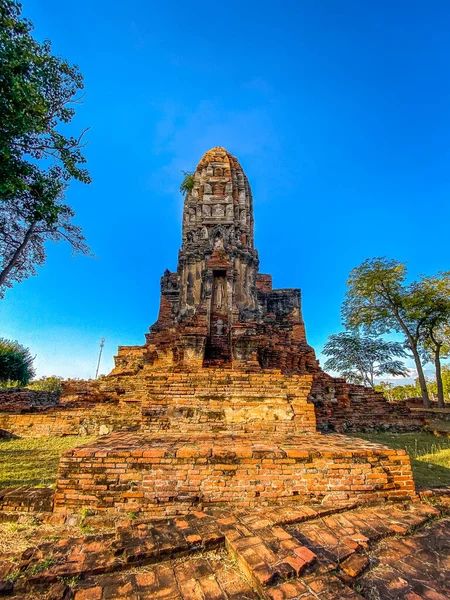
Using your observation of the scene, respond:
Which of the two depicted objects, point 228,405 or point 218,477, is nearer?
point 218,477

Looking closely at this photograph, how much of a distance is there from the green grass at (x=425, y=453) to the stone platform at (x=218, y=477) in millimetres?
1448

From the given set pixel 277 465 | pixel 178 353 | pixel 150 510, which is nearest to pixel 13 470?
pixel 150 510

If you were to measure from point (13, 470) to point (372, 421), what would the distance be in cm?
941

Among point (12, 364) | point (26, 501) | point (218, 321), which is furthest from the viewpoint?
point (12, 364)

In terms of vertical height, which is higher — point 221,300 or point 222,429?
point 221,300

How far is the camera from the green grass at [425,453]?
4.80m

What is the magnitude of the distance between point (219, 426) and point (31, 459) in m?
3.62

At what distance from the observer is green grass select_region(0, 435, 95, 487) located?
14.5ft

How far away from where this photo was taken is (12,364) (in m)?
23.4

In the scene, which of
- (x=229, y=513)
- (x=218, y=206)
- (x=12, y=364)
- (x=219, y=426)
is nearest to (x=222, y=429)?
(x=219, y=426)

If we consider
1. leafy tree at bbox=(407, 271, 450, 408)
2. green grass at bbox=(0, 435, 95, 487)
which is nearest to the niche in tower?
green grass at bbox=(0, 435, 95, 487)

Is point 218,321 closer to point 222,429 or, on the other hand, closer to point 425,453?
point 222,429

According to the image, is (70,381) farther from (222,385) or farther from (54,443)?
(222,385)

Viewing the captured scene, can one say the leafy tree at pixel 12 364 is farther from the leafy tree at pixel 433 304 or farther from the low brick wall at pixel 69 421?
the leafy tree at pixel 433 304
